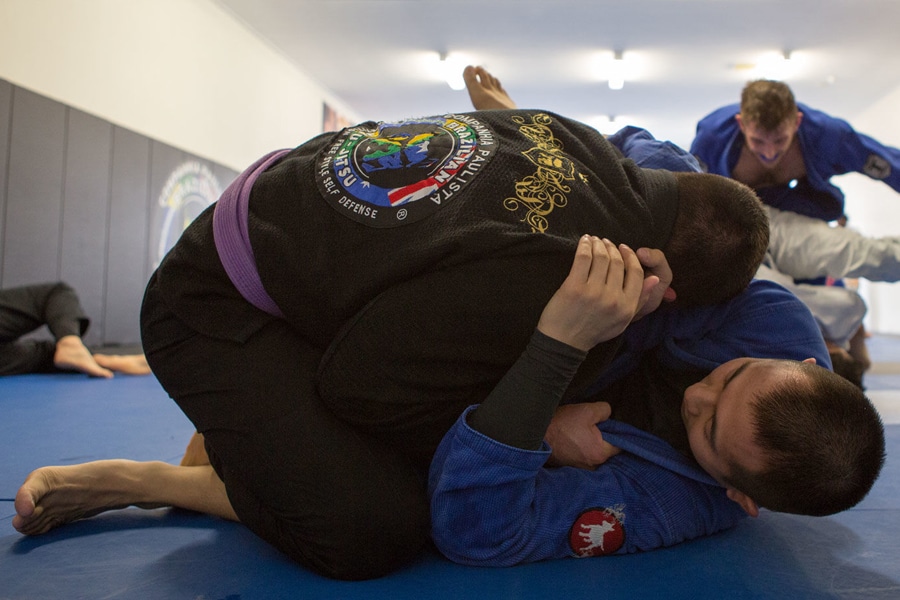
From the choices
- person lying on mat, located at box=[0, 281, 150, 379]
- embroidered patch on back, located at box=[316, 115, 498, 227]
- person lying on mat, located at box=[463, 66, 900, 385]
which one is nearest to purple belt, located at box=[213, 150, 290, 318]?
embroidered patch on back, located at box=[316, 115, 498, 227]

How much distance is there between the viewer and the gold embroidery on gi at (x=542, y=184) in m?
1.13

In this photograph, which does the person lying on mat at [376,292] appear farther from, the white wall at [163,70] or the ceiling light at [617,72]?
the ceiling light at [617,72]

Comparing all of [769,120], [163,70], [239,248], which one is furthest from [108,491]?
[163,70]

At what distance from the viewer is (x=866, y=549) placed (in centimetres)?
132

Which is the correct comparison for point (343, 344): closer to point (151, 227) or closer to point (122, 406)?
point (122, 406)

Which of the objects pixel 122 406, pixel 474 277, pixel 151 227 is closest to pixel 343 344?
pixel 474 277

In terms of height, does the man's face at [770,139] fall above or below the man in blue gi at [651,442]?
above

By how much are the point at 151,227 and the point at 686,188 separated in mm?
5331

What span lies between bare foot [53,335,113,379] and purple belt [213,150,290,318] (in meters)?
2.90

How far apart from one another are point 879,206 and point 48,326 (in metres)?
10.2

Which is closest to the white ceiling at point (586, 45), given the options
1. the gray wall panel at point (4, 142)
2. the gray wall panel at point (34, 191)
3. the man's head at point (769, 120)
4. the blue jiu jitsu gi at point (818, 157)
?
the gray wall panel at point (34, 191)

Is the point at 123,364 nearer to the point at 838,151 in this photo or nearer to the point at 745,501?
the point at 745,501

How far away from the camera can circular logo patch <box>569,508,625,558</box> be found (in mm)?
1270

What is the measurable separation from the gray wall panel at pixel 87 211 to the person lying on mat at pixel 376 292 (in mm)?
4065
